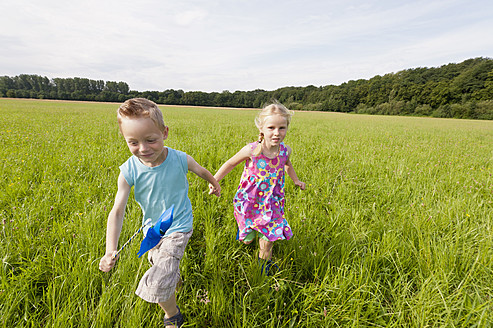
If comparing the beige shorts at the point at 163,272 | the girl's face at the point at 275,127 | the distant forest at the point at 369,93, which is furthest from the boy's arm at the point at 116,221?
the distant forest at the point at 369,93

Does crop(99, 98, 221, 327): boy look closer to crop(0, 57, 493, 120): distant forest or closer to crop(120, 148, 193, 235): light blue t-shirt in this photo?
crop(120, 148, 193, 235): light blue t-shirt

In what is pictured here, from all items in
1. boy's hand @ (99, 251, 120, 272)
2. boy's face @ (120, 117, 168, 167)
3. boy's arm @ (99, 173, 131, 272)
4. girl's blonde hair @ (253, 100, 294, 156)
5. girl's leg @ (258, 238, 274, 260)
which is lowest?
girl's leg @ (258, 238, 274, 260)

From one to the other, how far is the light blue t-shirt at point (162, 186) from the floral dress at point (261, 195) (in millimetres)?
Result: 646

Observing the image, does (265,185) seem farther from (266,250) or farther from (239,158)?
(266,250)

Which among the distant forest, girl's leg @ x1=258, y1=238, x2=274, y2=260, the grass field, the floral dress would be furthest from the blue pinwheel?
the distant forest

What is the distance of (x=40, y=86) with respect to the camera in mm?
87562

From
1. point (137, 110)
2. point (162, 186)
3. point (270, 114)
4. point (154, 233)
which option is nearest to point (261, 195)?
point (270, 114)

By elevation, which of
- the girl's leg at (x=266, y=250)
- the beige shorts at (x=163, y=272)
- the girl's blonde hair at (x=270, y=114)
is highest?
the girl's blonde hair at (x=270, y=114)

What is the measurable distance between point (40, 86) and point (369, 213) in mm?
126744

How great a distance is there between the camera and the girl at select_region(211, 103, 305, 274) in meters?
2.03

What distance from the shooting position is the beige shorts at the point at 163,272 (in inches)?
49.6

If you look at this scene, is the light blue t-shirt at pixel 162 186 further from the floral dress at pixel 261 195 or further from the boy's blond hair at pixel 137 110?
the floral dress at pixel 261 195

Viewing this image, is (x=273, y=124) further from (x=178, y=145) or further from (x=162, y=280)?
(x=178, y=145)

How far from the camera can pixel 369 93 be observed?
77.2 metres
